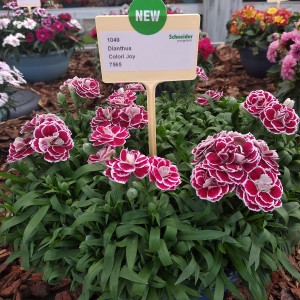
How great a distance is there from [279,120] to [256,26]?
2.89m

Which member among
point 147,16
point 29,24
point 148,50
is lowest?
point 29,24

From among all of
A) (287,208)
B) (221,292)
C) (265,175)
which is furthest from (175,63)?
(221,292)

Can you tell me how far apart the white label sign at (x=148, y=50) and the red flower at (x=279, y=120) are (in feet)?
1.22

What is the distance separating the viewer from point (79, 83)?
70.3 inches

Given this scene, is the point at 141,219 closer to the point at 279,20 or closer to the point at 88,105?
the point at 88,105

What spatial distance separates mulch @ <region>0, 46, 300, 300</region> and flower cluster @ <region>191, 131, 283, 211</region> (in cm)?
43

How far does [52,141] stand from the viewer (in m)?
1.39

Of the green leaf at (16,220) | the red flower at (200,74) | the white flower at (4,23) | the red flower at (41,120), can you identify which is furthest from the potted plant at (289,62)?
the white flower at (4,23)

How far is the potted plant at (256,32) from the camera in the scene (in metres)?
3.81

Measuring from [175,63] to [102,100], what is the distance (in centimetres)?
227

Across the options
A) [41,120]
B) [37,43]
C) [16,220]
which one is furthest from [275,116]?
[37,43]

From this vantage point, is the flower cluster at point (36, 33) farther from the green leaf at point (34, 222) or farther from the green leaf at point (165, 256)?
the green leaf at point (165, 256)

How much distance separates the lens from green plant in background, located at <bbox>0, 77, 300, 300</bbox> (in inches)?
47.5

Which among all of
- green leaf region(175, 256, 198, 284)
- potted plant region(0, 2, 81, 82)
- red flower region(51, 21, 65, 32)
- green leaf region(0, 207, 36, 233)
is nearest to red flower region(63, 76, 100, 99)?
green leaf region(0, 207, 36, 233)
